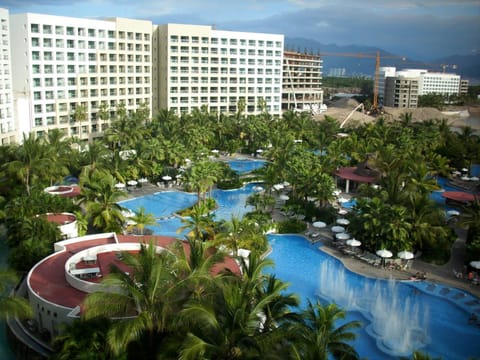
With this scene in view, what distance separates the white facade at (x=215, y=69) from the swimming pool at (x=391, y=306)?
51.0 metres

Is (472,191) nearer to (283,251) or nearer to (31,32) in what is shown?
(283,251)

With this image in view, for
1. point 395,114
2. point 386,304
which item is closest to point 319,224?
point 386,304

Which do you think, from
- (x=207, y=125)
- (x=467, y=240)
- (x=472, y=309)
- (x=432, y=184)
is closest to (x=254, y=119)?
(x=207, y=125)

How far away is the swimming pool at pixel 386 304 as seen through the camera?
2373cm

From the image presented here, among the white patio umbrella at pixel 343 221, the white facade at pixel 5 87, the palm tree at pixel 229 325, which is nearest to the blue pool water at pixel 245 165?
the white patio umbrella at pixel 343 221

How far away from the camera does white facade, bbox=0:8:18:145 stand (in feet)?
170

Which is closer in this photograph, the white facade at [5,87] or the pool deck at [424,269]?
the pool deck at [424,269]

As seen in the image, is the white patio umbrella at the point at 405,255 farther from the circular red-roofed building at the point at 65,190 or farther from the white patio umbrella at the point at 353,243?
the circular red-roofed building at the point at 65,190

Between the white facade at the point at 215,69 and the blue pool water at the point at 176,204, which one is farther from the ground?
the white facade at the point at 215,69

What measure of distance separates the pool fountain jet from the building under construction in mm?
81483

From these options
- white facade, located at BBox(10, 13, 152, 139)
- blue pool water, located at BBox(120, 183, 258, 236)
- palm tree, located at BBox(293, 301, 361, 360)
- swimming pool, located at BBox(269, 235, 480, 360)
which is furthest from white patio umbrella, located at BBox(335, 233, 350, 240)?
white facade, located at BBox(10, 13, 152, 139)

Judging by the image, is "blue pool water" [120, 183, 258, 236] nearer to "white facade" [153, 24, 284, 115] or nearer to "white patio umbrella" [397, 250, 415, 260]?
"white patio umbrella" [397, 250, 415, 260]

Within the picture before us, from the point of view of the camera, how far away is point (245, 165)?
63.5 meters

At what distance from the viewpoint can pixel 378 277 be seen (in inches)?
1209
